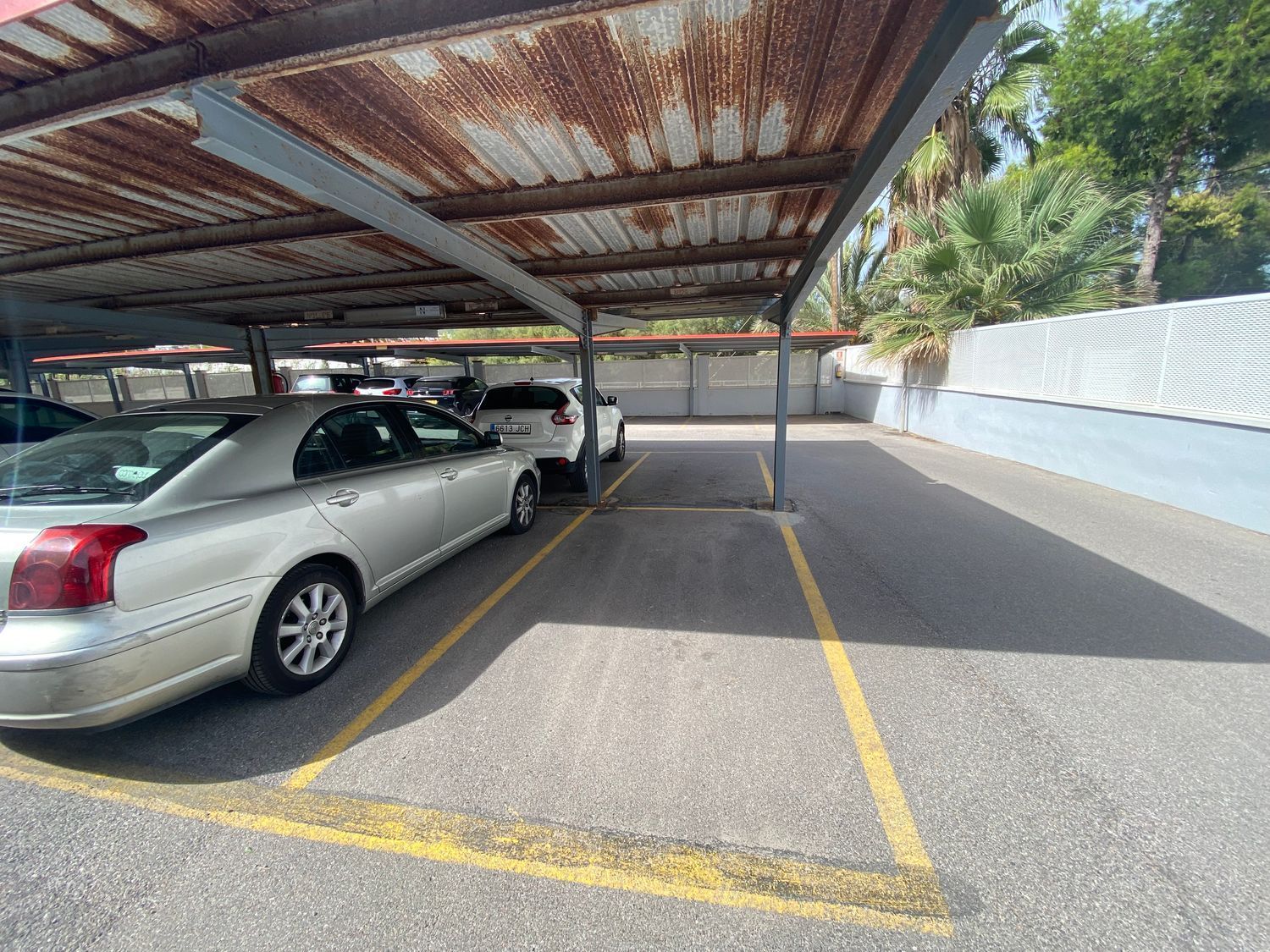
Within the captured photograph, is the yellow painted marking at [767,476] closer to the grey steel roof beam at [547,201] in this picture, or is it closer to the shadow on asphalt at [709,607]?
the shadow on asphalt at [709,607]

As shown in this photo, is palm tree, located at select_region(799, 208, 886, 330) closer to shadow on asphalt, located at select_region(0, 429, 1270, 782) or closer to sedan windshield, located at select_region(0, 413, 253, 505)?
shadow on asphalt, located at select_region(0, 429, 1270, 782)

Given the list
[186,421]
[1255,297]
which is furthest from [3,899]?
[1255,297]

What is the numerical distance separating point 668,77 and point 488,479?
330 centimetres

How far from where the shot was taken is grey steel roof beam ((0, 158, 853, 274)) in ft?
11.5

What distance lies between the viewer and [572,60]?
239cm

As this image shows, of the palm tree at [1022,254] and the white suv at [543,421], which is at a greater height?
the palm tree at [1022,254]

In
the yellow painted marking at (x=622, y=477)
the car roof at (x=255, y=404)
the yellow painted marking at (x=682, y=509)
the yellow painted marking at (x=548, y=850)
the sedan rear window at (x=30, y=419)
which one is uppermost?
the car roof at (x=255, y=404)

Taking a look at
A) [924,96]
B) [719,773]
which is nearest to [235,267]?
[924,96]

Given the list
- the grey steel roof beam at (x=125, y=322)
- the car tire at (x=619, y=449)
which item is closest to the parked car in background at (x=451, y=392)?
the grey steel roof beam at (x=125, y=322)

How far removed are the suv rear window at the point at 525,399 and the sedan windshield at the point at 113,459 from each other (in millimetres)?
4262

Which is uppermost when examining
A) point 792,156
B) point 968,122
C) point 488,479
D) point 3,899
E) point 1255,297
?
point 968,122

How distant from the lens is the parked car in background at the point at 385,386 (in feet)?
47.7

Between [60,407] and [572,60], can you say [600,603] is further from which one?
[60,407]

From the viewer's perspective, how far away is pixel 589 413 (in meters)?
6.56
